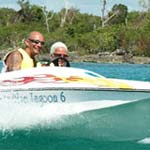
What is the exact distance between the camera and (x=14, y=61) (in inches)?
319

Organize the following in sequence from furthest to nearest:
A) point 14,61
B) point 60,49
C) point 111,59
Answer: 1. point 111,59
2. point 60,49
3. point 14,61

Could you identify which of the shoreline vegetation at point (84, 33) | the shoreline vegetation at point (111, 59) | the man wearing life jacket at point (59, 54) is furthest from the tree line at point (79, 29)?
the man wearing life jacket at point (59, 54)

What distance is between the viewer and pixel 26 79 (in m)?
7.82

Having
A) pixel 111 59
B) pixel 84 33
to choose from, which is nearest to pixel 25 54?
pixel 111 59

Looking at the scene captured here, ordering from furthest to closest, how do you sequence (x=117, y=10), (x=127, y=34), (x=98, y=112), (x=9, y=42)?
(x=117, y=10) → (x=9, y=42) → (x=127, y=34) → (x=98, y=112)

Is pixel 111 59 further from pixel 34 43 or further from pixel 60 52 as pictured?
pixel 34 43

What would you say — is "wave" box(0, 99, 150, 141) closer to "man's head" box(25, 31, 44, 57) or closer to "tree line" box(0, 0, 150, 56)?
"man's head" box(25, 31, 44, 57)

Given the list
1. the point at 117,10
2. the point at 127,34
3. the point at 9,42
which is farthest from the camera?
the point at 117,10

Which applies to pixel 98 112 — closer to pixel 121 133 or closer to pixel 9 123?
pixel 121 133

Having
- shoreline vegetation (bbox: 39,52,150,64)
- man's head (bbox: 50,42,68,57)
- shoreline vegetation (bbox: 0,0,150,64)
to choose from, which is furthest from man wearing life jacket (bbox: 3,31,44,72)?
shoreline vegetation (bbox: 39,52,150,64)

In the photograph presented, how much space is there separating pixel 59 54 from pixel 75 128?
3.67 feet

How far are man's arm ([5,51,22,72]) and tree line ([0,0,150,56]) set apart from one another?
2293 inches

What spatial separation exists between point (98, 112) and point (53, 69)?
30.5 inches

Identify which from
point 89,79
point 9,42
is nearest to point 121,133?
point 89,79
